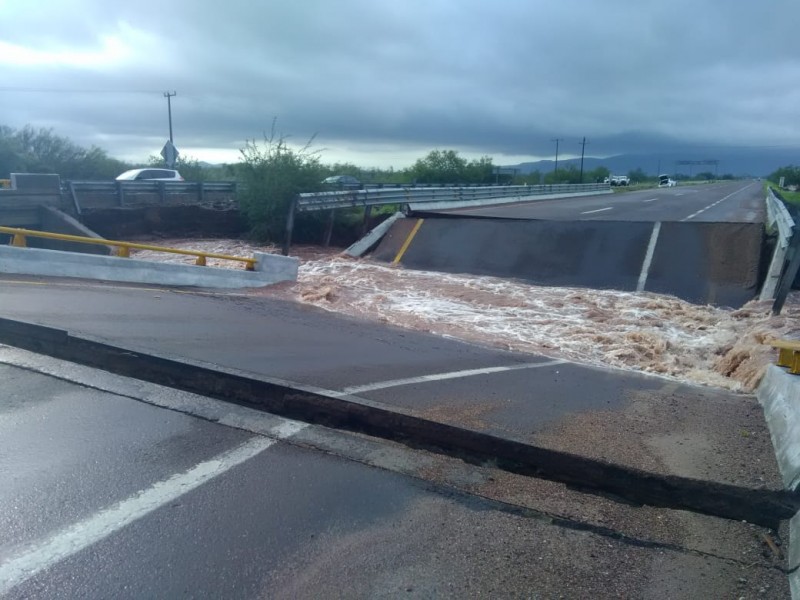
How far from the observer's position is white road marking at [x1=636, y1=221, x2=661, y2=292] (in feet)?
63.8

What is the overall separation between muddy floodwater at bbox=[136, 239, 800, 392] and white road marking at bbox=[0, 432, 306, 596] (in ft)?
22.2

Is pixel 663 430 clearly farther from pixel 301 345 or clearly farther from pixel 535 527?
pixel 301 345

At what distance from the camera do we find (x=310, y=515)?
521 cm

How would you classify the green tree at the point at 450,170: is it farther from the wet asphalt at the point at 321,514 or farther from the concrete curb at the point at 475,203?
the wet asphalt at the point at 321,514

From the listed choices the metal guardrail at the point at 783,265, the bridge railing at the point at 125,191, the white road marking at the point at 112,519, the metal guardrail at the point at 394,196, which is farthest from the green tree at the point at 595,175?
the white road marking at the point at 112,519

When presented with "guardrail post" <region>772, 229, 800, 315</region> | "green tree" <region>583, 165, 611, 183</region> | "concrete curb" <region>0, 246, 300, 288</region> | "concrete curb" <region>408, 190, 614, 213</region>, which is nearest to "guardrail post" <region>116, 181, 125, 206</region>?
"concrete curb" <region>408, 190, 614, 213</region>

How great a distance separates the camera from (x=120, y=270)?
54.5 feet

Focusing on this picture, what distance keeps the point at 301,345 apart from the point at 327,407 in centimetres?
357

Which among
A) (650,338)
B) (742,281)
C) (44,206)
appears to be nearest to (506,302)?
(650,338)

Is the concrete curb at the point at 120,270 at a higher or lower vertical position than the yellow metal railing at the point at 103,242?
lower

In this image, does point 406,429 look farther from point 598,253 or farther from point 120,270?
point 598,253

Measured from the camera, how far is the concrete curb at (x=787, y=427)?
15.7 ft

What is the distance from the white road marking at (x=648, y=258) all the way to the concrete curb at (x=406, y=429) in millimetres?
13415

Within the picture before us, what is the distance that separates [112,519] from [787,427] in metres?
5.26
